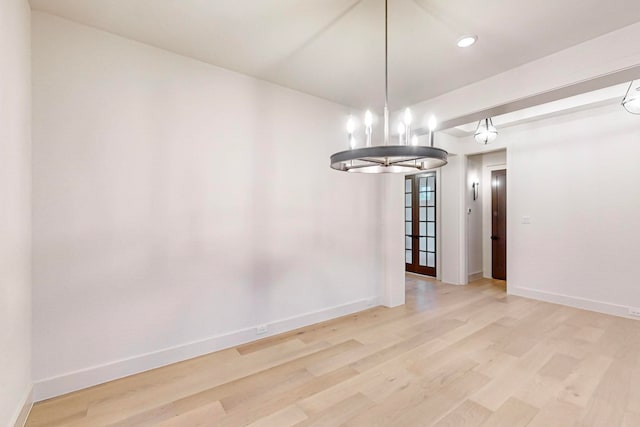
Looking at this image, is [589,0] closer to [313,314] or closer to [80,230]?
[313,314]

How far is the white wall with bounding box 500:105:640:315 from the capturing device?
12.4ft

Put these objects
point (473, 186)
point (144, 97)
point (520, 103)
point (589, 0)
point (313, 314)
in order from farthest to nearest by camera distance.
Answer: point (473, 186)
point (313, 314)
point (520, 103)
point (144, 97)
point (589, 0)

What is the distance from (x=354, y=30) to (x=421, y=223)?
4795 millimetres

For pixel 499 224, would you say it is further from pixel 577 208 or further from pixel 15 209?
pixel 15 209

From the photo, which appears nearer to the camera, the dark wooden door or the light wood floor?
the light wood floor

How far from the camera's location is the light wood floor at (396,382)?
1.93 metres

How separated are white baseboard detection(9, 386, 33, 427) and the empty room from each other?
2 cm

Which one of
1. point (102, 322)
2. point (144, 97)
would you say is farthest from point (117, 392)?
point (144, 97)

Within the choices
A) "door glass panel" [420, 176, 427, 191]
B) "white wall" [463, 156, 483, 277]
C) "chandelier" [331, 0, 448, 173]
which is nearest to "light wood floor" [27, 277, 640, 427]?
"chandelier" [331, 0, 448, 173]

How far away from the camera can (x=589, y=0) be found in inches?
77.9

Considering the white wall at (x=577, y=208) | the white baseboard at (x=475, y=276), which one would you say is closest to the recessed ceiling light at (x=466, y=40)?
the white wall at (x=577, y=208)

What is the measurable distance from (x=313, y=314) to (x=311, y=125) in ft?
7.68

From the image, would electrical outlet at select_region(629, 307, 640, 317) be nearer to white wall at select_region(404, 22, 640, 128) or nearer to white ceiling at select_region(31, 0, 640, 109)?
white wall at select_region(404, 22, 640, 128)

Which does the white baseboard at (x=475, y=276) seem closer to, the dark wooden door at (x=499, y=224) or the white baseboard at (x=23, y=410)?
the dark wooden door at (x=499, y=224)
